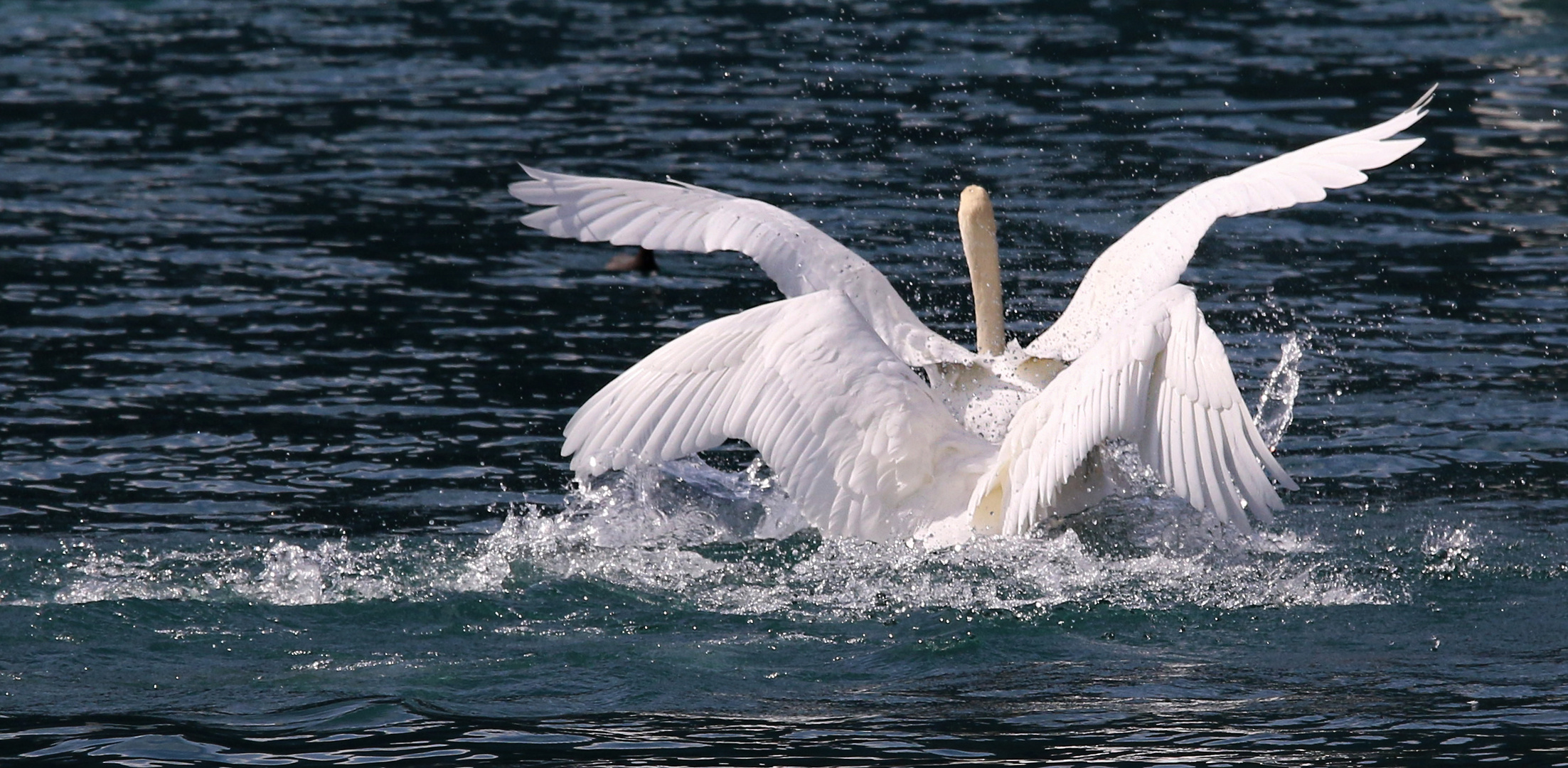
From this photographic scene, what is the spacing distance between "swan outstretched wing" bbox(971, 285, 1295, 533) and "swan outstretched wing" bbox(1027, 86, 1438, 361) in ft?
4.44

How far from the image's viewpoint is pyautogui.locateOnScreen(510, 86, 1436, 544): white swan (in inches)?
248

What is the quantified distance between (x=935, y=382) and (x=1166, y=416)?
6.34ft

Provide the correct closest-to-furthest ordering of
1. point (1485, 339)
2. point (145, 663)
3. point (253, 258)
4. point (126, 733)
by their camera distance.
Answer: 1. point (126, 733)
2. point (145, 663)
3. point (1485, 339)
4. point (253, 258)

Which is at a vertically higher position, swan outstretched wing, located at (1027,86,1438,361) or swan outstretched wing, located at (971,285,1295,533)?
swan outstretched wing, located at (1027,86,1438,361)

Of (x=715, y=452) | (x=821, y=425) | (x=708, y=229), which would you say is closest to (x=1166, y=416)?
(x=821, y=425)

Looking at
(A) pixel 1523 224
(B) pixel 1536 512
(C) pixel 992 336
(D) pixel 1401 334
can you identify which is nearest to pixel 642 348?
(C) pixel 992 336

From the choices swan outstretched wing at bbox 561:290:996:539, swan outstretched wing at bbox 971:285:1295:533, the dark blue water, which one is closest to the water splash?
the dark blue water

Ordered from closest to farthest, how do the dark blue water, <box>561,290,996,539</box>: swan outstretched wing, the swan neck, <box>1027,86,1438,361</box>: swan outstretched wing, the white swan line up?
1. the dark blue water
2. the white swan
3. <box>561,290,996,539</box>: swan outstretched wing
4. <box>1027,86,1438,361</box>: swan outstretched wing
5. the swan neck

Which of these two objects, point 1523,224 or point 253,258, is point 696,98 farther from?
point 1523,224

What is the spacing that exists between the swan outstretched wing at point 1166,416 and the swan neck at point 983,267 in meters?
1.65

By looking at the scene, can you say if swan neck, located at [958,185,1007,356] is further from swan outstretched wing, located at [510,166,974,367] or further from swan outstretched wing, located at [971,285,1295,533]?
swan outstretched wing, located at [971,285,1295,533]

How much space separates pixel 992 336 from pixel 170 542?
339cm

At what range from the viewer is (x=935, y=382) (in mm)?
8109

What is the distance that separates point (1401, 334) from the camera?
412 inches
